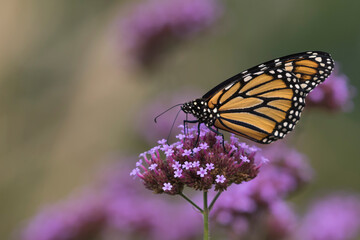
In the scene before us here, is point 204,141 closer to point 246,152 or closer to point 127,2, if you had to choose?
→ point 246,152

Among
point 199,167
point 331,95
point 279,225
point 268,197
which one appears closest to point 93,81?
point 279,225

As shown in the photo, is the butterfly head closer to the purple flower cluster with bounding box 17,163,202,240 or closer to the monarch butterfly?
the monarch butterfly

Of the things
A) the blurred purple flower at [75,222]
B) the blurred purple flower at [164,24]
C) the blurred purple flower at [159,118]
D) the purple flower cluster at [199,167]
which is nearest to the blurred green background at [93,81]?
the blurred purple flower at [159,118]

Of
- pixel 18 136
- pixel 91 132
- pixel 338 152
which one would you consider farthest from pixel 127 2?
pixel 338 152

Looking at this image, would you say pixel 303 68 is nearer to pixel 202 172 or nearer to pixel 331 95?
pixel 331 95

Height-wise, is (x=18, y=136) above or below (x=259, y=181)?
above

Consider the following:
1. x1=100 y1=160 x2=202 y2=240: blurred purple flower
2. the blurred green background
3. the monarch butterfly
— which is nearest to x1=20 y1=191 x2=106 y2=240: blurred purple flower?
x1=100 y1=160 x2=202 y2=240: blurred purple flower

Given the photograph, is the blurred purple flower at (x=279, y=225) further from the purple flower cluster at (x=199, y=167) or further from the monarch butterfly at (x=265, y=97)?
the purple flower cluster at (x=199, y=167)
